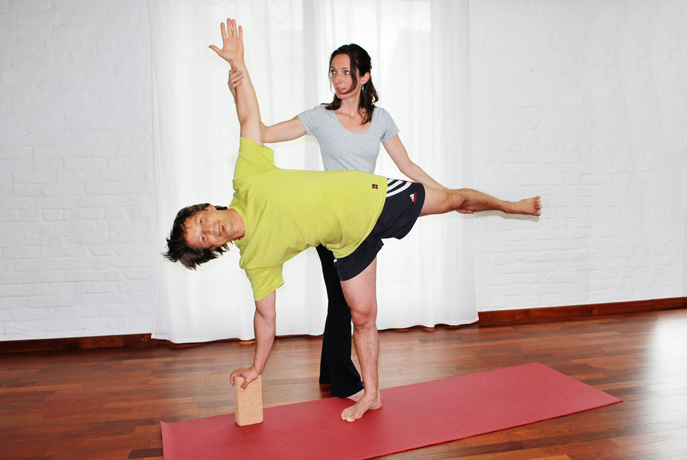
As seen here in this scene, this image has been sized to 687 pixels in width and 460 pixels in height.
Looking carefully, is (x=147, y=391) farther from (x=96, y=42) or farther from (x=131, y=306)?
(x=96, y=42)

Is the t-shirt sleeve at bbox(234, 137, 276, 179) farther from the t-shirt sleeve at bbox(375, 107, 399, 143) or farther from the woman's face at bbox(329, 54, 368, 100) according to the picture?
the t-shirt sleeve at bbox(375, 107, 399, 143)

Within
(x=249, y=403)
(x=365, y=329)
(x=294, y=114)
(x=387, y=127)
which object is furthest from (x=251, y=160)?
(x=294, y=114)

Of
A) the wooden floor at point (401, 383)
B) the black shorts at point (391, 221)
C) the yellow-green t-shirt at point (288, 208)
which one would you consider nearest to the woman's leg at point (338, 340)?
the wooden floor at point (401, 383)

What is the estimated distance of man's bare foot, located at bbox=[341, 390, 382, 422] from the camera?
7.32ft

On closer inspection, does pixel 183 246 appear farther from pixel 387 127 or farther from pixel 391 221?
pixel 387 127

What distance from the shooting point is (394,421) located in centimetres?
222

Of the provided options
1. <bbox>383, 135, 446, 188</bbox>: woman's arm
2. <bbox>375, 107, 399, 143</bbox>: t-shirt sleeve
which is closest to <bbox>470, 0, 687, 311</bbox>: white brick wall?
<bbox>383, 135, 446, 188</bbox>: woman's arm

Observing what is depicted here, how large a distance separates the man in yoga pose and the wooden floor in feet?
1.72

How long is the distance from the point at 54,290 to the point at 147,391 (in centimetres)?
123

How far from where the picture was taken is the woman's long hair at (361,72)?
88.4 inches

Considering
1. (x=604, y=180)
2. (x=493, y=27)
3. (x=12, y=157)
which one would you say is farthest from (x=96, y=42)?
(x=604, y=180)

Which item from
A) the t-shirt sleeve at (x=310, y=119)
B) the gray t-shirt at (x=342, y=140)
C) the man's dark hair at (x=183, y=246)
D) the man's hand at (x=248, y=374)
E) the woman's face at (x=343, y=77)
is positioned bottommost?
the man's hand at (x=248, y=374)

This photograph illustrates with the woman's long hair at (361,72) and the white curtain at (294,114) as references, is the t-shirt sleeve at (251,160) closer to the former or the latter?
the woman's long hair at (361,72)

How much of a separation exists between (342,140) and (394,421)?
1253 millimetres
